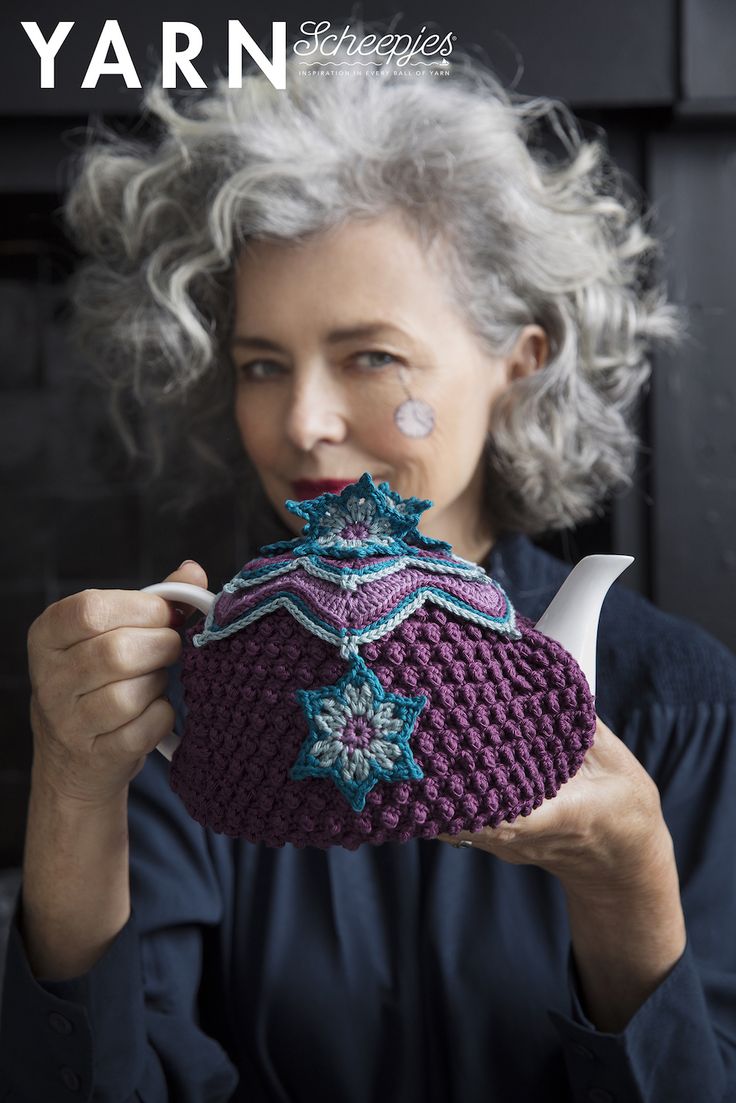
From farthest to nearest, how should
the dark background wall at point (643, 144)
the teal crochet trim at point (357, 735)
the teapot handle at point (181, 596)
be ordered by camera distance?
the dark background wall at point (643, 144) < the teapot handle at point (181, 596) < the teal crochet trim at point (357, 735)

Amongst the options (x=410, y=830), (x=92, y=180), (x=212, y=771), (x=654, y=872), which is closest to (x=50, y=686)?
(x=212, y=771)

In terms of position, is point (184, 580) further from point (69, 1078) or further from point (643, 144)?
point (643, 144)

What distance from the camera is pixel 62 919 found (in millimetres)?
736

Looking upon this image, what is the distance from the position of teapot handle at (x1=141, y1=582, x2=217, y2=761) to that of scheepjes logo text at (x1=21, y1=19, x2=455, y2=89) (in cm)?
50

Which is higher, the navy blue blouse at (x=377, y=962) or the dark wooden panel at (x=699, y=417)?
the dark wooden panel at (x=699, y=417)

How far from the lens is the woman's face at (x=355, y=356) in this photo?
0.81 meters

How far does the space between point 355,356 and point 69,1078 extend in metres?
0.57

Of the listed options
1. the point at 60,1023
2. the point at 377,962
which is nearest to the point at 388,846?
the point at 377,962

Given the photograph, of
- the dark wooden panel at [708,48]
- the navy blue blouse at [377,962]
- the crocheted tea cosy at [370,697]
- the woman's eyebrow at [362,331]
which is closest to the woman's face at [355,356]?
the woman's eyebrow at [362,331]

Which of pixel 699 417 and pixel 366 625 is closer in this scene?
pixel 366 625

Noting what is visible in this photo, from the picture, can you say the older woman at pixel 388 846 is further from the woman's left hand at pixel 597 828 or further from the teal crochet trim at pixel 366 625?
the teal crochet trim at pixel 366 625

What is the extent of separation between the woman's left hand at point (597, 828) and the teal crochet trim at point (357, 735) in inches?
4.1

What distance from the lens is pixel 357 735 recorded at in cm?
50

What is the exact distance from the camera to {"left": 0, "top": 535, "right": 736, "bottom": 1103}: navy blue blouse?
760 mm
